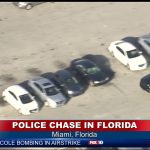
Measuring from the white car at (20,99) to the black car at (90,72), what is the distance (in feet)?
14.7

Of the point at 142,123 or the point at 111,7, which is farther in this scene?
the point at 111,7

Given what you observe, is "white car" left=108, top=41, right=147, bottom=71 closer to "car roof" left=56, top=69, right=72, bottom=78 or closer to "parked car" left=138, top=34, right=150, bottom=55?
"parked car" left=138, top=34, right=150, bottom=55

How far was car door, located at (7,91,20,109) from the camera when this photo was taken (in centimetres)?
3884

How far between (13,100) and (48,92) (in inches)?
94.9

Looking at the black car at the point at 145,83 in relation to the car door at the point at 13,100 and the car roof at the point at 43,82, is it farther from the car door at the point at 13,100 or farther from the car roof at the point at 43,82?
the car door at the point at 13,100

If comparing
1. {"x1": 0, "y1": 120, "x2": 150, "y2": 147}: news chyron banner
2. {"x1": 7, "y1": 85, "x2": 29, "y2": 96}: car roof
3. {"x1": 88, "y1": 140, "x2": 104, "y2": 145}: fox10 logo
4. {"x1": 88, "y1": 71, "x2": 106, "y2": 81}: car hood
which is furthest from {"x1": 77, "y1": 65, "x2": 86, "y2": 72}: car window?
{"x1": 88, "y1": 140, "x2": 104, "y2": 145}: fox10 logo

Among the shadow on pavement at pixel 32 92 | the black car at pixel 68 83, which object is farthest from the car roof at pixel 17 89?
the black car at pixel 68 83

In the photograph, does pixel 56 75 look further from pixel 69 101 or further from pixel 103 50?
pixel 103 50

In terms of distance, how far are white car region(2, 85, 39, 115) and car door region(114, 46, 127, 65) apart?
26.7 feet

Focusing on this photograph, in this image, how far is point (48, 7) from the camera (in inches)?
2035

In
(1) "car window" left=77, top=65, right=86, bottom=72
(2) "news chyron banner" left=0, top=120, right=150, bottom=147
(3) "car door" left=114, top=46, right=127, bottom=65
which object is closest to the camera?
(2) "news chyron banner" left=0, top=120, right=150, bottom=147

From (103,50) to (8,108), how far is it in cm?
1016

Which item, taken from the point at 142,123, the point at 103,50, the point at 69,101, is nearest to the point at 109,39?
the point at 103,50

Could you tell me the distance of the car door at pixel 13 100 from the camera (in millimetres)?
38844
